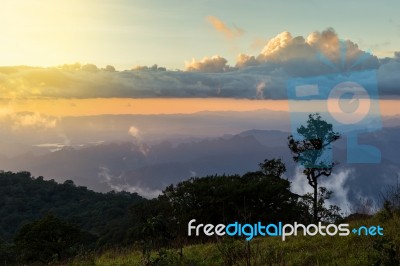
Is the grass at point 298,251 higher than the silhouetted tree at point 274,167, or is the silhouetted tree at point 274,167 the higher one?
the grass at point 298,251

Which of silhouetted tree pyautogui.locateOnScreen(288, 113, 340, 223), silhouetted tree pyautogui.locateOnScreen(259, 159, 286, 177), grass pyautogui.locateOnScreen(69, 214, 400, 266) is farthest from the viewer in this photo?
silhouetted tree pyautogui.locateOnScreen(259, 159, 286, 177)

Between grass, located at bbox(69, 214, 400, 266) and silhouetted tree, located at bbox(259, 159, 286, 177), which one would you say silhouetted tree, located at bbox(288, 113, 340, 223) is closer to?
silhouetted tree, located at bbox(259, 159, 286, 177)

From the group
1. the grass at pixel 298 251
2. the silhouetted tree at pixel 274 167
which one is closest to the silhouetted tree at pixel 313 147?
the silhouetted tree at pixel 274 167

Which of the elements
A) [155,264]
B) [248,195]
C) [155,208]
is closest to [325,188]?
[248,195]

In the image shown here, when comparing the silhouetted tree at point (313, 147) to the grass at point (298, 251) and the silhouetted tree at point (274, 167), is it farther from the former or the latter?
the grass at point (298, 251)

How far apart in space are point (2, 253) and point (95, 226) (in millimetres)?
36703

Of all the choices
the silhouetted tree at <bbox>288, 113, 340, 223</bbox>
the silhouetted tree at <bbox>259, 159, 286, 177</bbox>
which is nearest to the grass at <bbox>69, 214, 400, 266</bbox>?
the silhouetted tree at <bbox>288, 113, 340, 223</bbox>

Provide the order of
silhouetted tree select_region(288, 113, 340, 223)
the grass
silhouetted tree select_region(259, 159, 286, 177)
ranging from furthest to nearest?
silhouetted tree select_region(259, 159, 286, 177) → silhouetted tree select_region(288, 113, 340, 223) → the grass

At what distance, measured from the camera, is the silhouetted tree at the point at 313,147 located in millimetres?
39781

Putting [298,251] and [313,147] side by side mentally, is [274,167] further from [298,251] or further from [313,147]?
[298,251]

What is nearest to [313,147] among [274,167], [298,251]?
[274,167]

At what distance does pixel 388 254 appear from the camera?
274 inches

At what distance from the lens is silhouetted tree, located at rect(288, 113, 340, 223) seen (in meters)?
39.8

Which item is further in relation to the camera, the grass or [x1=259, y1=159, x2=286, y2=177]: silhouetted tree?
[x1=259, y1=159, x2=286, y2=177]: silhouetted tree
